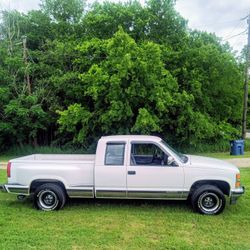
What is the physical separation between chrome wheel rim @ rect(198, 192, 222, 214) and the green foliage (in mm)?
9140

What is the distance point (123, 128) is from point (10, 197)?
960 cm

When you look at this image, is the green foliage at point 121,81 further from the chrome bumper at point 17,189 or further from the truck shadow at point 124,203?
the chrome bumper at point 17,189

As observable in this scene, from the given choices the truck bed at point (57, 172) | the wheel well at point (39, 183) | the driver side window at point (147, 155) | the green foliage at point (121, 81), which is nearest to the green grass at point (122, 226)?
the wheel well at point (39, 183)

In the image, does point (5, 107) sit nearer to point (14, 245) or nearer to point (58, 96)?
point (58, 96)

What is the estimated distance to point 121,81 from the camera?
15.7 metres

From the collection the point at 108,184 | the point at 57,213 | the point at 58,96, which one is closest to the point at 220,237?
the point at 108,184

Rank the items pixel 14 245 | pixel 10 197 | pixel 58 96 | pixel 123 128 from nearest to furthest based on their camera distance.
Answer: pixel 14 245
pixel 10 197
pixel 123 128
pixel 58 96

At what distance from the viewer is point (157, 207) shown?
6.55 metres

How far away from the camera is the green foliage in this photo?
1572cm

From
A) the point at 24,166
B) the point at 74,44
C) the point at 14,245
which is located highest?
the point at 74,44

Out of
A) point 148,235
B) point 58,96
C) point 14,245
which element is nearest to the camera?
point 14,245

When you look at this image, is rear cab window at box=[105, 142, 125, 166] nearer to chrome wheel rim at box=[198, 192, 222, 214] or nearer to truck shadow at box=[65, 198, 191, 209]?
truck shadow at box=[65, 198, 191, 209]

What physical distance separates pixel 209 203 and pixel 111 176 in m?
2.07

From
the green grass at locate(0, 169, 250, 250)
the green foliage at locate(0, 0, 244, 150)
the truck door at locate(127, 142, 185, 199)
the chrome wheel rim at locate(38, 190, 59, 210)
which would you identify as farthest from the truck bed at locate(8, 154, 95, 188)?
the green foliage at locate(0, 0, 244, 150)
